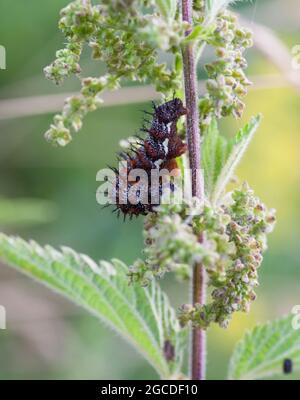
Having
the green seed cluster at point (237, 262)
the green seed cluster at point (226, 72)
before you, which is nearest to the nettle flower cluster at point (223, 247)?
the green seed cluster at point (237, 262)

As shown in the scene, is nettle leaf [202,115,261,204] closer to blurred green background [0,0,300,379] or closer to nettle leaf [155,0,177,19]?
nettle leaf [155,0,177,19]

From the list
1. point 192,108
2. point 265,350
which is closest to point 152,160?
point 192,108

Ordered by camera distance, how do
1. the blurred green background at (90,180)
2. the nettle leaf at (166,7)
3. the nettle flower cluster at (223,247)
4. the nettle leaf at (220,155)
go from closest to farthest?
the nettle flower cluster at (223,247) < the nettle leaf at (166,7) < the nettle leaf at (220,155) < the blurred green background at (90,180)

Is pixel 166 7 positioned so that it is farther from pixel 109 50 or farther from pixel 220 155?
pixel 220 155

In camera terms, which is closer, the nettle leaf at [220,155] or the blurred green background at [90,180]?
the nettle leaf at [220,155]

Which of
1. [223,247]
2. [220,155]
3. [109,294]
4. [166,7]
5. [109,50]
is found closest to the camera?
[223,247]

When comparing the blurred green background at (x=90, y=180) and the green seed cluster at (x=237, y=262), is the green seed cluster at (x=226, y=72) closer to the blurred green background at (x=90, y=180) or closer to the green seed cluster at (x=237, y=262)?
the green seed cluster at (x=237, y=262)
